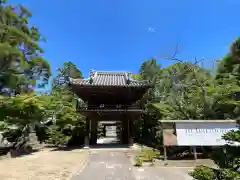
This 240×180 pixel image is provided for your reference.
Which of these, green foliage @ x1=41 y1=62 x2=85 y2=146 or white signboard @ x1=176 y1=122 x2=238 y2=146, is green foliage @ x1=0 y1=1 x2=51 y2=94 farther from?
white signboard @ x1=176 y1=122 x2=238 y2=146

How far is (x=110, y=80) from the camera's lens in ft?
55.1

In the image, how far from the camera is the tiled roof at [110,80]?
14.1 meters

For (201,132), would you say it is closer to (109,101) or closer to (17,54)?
(109,101)

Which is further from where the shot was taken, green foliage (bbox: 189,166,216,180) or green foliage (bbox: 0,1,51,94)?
green foliage (bbox: 0,1,51,94)

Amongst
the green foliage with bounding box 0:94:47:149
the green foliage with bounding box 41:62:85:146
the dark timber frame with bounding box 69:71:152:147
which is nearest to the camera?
the green foliage with bounding box 0:94:47:149

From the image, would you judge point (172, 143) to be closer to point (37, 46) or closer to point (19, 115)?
point (19, 115)

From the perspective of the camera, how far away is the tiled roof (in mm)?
14086

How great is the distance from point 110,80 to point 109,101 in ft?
7.20

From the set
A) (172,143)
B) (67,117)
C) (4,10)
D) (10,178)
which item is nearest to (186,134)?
(172,143)

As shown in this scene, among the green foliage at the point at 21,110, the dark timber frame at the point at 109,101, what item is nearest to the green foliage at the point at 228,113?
the dark timber frame at the point at 109,101

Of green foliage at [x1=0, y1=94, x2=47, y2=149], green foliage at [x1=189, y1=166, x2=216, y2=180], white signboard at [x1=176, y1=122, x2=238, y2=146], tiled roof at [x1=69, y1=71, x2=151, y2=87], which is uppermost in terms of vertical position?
tiled roof at [x1=69, y1=71, x2=151, y2=87]

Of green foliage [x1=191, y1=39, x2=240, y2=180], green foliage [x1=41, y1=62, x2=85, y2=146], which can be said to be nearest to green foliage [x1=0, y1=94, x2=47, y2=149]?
green foliage [x1=41, y1=62, x2=85, y2=146]

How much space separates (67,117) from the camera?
54.8ft

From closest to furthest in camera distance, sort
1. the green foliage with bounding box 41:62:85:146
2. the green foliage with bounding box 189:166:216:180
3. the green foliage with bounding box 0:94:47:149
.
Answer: the green foliage with bounding box 189:166:216:180 < the green foliage with bounding box 0:94:47:149 < the green foliage with bounding box 41:62:85:146
